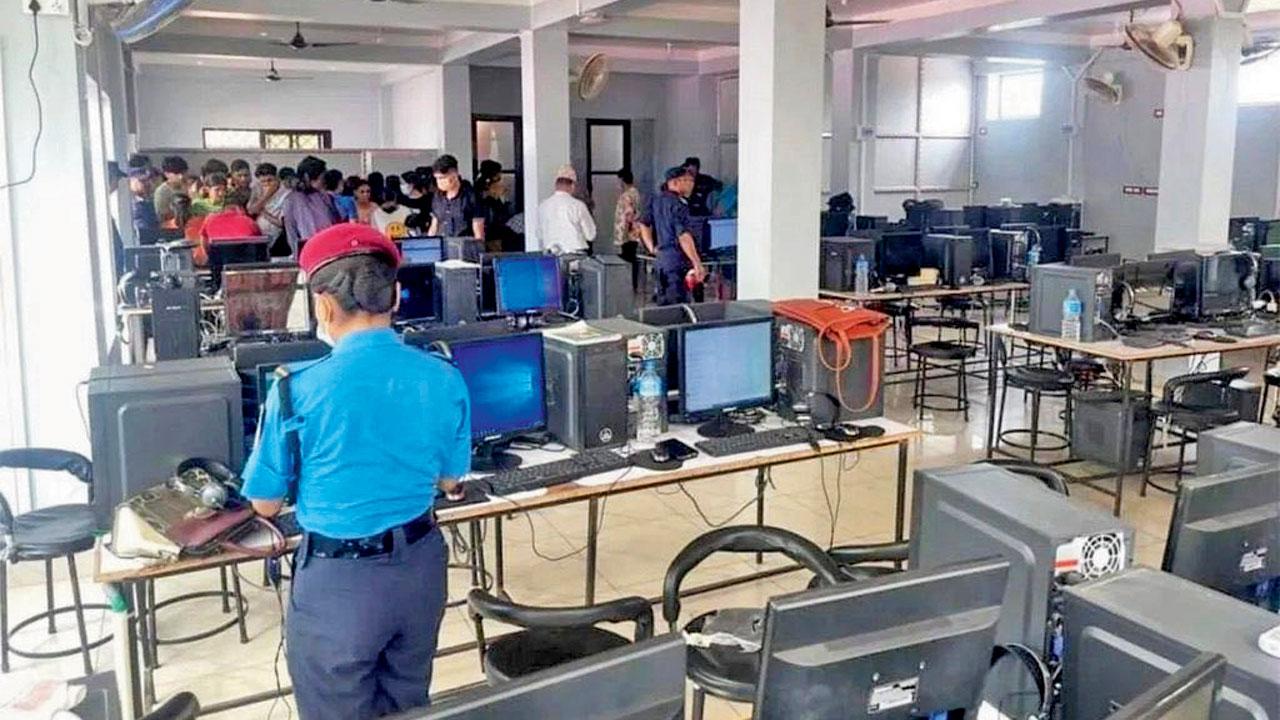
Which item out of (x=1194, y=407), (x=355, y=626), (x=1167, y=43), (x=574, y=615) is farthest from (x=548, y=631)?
(x=1167, y=43)

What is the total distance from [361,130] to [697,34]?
7121 millimetres

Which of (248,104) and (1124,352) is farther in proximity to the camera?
(248,104)

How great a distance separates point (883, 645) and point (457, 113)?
39.7 feet

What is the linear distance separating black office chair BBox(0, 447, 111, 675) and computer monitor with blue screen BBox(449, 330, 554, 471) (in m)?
1.13

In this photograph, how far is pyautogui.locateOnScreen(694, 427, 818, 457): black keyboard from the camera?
12.0 feet

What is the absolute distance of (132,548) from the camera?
261 cm

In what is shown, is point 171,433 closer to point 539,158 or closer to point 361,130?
point 539,158

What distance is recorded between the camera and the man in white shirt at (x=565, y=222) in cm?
848

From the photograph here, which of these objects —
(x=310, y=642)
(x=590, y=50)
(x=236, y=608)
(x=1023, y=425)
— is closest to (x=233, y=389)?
(x=310, y=642)

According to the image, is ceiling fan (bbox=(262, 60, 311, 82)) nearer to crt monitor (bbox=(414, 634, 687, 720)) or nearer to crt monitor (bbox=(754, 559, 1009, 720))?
crt monitor (bbox=(754, 559, 1009, 720))

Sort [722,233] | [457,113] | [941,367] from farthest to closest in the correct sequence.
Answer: [457,113]
[722,233]
[941,367]

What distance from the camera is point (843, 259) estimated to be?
297 inches

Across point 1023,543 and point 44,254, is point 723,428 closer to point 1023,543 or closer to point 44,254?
point 1023,543

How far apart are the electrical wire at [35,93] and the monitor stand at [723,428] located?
302 cm
